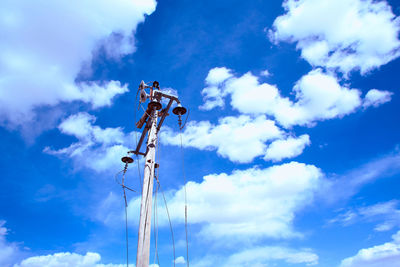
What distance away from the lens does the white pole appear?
5.66 m

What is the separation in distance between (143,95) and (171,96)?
4.74 ft

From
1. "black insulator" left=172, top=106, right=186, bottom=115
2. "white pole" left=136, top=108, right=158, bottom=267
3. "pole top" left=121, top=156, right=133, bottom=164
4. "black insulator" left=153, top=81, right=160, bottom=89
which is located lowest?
"white pole" left=136, top=108, right=158, bottom=267

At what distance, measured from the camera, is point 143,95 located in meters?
8.73

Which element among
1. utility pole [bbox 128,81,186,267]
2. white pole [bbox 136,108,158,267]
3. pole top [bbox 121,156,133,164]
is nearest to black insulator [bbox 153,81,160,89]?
utility pole [bbox 128,81,186,267]

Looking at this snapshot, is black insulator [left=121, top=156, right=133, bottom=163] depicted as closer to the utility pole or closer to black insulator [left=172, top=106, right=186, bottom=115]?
the utility pole

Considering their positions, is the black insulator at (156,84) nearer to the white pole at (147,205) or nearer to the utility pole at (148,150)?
the utility pole at (148,150)

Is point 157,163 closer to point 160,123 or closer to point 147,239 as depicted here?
point 160,123

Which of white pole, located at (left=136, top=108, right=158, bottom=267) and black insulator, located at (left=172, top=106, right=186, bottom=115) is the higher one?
black insulator, located at (left=172, top=106, right=186, bottom=115)

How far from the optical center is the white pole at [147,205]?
5.66m

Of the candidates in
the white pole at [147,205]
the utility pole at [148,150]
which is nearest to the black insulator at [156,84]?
the utility pole at [148,150]

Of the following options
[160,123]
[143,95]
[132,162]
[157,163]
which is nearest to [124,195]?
[132,162]

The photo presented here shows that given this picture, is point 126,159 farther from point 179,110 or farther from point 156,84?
point 156,84

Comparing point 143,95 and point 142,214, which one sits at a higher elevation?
point 143,95

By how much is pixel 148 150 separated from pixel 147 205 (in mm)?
1633
